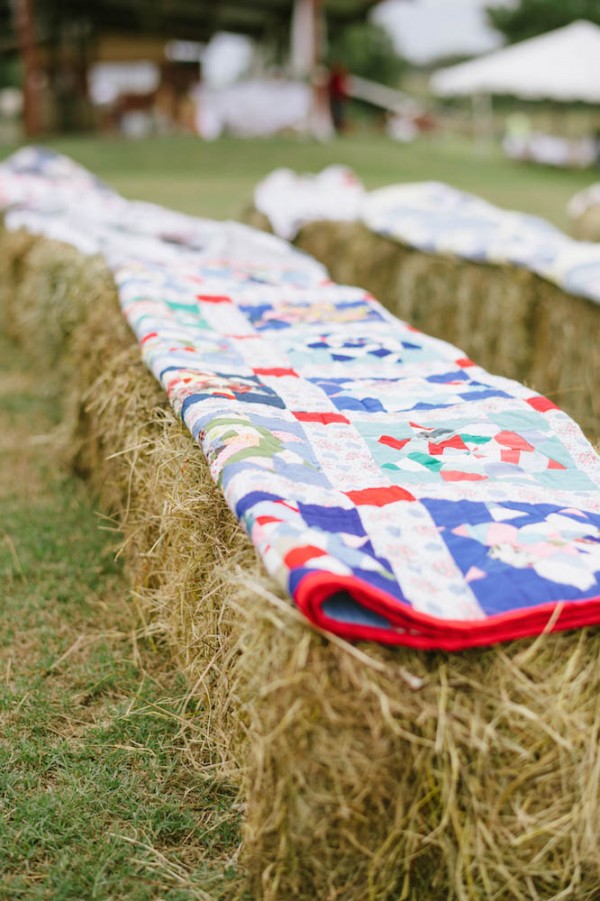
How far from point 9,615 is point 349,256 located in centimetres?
409

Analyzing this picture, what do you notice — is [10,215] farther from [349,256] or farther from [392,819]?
[392,819]

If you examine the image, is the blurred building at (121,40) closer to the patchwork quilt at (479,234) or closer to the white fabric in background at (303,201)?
the white fabric in background at (303,201)

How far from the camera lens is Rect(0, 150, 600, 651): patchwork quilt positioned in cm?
160

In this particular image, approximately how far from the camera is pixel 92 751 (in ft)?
7.22

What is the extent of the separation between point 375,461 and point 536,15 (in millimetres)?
37520

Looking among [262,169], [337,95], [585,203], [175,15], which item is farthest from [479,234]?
[175,15]

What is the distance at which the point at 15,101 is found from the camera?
31203 millimetres

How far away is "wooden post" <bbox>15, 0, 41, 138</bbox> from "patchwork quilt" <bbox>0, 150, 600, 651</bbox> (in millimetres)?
14575

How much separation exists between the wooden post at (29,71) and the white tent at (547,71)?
8486 mm

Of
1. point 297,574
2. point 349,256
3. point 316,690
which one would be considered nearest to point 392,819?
point 316,690

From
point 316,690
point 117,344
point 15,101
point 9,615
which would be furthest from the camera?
point 15,101

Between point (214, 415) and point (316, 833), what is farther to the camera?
point (214, 415)

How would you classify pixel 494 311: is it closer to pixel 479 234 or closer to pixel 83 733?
pixel 479 234

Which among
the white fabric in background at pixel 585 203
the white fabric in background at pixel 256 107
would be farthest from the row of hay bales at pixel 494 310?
the white fabric in background at pixel 256 107
